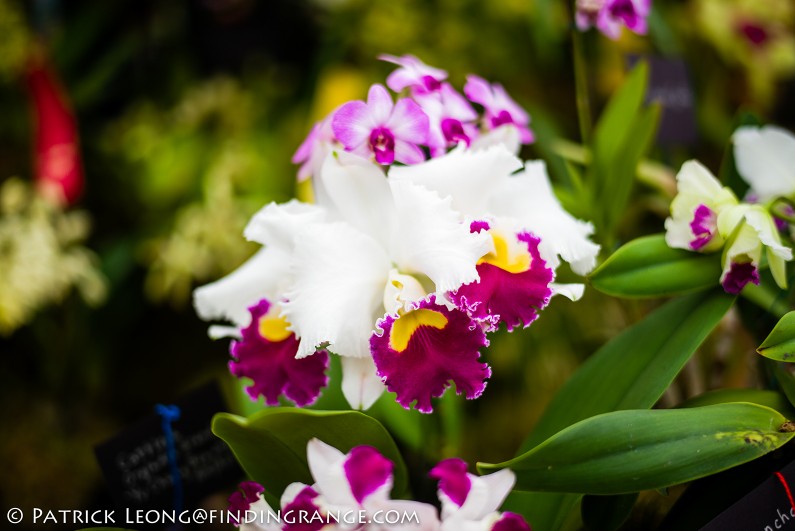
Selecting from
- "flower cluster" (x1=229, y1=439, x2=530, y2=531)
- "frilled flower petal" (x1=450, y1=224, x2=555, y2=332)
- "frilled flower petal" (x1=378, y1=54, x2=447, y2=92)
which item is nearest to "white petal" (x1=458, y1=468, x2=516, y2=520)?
"flower cluster" (x1=229, y1=439, x2=530, y2=531)

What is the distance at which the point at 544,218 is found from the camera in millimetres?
565

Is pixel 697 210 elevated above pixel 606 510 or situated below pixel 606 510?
above

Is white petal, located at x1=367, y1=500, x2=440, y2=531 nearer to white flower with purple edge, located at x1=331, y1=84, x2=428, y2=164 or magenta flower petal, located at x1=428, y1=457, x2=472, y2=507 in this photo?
magenta flower petal, located at x1=428, y1=457, x2=472, y2=507

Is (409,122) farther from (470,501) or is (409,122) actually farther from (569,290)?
(470,501)

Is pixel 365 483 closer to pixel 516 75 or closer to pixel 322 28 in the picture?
pixel 516 75

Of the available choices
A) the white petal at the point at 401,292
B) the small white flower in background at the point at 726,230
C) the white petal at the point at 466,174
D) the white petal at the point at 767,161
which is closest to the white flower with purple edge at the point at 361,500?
the white petal at the point at 401,292

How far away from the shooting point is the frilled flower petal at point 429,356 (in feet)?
1.59

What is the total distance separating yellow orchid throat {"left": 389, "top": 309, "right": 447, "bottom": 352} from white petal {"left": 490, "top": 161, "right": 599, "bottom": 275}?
10 centimetres

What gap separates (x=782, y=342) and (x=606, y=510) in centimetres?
18

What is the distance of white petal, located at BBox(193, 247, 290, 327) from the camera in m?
0.59

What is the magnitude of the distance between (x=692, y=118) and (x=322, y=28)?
3.13 ft

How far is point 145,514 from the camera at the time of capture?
0.61m

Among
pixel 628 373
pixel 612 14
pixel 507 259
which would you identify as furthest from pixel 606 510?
pixel 612 14

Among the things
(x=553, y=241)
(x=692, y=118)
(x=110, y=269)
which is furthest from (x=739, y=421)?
(x=110, y=269)
